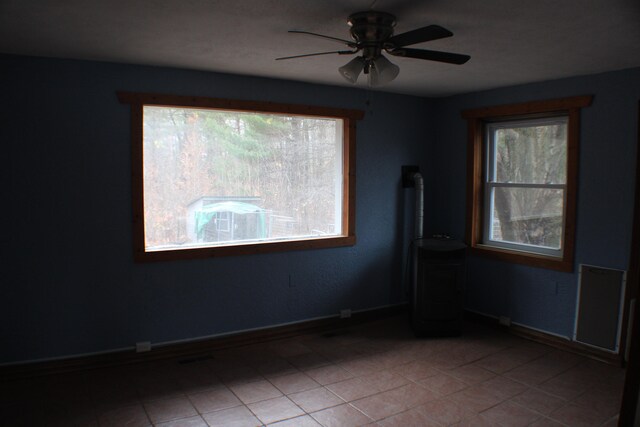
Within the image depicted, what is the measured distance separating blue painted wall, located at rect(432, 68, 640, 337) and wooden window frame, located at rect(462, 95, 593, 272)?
0.19 ft

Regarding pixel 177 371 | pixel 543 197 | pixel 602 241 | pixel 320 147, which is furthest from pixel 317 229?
pixel 602 241

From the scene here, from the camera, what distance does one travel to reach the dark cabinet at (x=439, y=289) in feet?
14.5

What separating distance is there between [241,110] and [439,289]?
2521mm

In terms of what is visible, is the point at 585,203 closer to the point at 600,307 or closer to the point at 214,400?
the point at 600,307

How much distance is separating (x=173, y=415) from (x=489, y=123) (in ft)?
13.3

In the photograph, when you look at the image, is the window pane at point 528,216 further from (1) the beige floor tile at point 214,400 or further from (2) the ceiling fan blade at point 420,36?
(1) the beige floor tile at point 214,400

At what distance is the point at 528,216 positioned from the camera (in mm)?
4555

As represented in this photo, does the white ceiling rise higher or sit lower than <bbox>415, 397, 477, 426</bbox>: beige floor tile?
higher

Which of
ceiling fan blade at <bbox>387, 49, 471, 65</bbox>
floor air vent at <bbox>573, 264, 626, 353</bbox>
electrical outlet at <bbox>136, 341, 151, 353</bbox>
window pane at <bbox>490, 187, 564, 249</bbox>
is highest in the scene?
ceiling fan blade at <bbox>387, 49, 471, 65</bbox>

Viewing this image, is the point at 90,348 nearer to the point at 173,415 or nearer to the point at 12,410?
the point at 12,410

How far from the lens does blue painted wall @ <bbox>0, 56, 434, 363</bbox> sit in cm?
335

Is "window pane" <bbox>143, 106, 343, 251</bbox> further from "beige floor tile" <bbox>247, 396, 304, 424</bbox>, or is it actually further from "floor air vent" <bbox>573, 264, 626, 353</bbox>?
"floor air vent" <bbox>573, 264, 626, 353</bbox>

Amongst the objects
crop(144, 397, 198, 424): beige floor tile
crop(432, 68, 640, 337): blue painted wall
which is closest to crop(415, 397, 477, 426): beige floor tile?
crop(144, 397, 198, 424): beige floor tile

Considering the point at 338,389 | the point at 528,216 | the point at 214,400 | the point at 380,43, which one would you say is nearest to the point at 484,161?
the point at 528,216
